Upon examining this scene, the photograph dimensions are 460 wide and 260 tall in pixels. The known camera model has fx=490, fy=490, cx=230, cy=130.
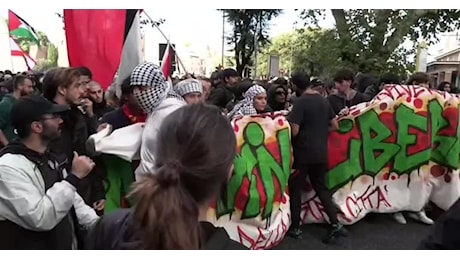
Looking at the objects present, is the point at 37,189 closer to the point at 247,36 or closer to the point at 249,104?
the point at 249,104

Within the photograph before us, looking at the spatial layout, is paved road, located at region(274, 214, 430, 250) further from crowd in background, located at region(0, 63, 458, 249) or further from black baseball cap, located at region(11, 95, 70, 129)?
black baseball cap, located at region(11, 95, 70, 129)

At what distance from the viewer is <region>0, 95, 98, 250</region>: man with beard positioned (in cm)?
199

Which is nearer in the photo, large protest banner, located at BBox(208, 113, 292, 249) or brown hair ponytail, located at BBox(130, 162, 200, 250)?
brown hair ponytail, located at BBox(130, 162, 200, 250)

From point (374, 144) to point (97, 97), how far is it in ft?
8.48

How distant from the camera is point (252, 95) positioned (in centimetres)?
495

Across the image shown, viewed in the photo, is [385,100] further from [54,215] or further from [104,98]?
[54,215]

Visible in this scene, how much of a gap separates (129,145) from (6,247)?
1.10 meters

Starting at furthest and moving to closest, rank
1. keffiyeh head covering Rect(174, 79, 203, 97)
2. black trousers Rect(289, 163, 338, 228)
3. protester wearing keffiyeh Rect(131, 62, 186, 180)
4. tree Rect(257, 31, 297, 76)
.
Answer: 1. tree Rect(257, 31, 297, 76)
2. black trousers Rect(289, 163, 338, 228)
3. keffiyeh head covering Rect(174, 79, 203, 97)
4. protester wearing keffiyeh Rect(131, 62, 186, 180)

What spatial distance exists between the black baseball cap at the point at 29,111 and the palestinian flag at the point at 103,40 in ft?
5.22

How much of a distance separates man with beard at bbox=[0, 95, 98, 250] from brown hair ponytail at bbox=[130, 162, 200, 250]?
1.06m

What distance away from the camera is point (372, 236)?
4598 millimetres

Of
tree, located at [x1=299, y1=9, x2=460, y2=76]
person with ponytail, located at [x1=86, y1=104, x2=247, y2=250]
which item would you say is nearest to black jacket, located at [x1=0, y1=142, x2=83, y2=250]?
person with ponytail, located at [x1=86, y1=104, x2=247, y2=250]

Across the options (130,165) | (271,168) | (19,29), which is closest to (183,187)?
(130,165)

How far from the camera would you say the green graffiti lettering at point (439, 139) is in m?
4.64
